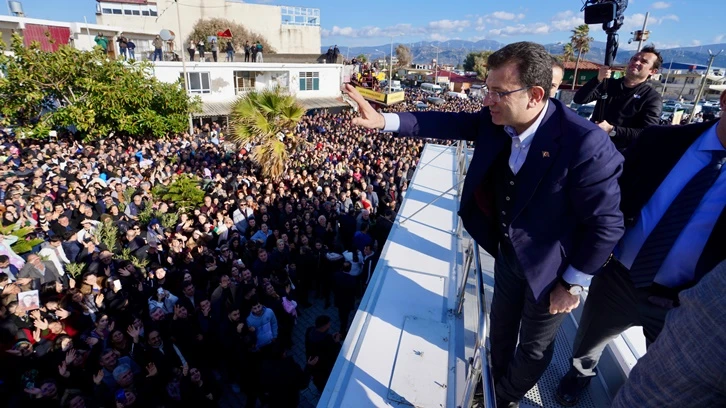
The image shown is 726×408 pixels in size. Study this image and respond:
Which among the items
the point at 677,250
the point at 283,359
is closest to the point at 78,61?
the point at 283,359

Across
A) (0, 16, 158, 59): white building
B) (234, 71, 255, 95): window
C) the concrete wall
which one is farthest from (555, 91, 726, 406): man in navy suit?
(0, 16, 158, 59): white building

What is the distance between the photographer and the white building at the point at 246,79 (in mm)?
21734

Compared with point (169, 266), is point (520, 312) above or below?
above

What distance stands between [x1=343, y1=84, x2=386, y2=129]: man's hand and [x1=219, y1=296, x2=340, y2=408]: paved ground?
4.84 m

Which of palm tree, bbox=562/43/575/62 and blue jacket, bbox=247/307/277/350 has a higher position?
palm tree, bbox=562/43/575/62

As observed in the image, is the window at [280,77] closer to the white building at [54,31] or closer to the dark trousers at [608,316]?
the white building at [54,31]

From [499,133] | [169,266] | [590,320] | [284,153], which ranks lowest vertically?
[169,266]

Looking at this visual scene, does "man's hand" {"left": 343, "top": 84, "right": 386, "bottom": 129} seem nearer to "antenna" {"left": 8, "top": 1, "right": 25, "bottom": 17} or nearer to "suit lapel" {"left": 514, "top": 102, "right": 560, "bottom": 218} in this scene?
"suit lapel" {"left": 514, "top": 102, "right": 560, "bottom": 218}

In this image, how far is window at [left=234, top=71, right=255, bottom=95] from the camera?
79.4 feet

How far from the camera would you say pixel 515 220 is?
75.1 inches

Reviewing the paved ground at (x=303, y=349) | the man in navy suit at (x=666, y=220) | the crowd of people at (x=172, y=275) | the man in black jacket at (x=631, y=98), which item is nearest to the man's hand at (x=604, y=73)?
the man in black jacket at (x=631, y=98)

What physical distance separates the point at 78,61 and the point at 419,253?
1710 centimetres

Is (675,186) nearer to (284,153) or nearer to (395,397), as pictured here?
(395,397)

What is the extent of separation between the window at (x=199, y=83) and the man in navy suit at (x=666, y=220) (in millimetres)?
24147
